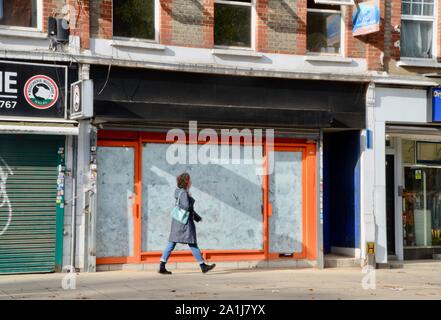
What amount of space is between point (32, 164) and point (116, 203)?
173cm

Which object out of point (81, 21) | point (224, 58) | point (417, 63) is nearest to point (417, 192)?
point (417, 63)

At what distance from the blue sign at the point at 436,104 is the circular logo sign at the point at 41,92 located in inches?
313

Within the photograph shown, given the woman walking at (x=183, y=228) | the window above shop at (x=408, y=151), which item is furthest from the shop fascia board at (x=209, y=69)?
the woman walking at (x=183, y=228)

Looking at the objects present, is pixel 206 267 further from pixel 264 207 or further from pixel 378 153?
pixel 378 153

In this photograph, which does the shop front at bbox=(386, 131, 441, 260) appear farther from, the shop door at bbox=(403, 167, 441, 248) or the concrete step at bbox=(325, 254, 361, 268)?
the concrete step at bbox=(325, 254, 361, 268)

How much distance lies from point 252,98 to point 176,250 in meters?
3.33

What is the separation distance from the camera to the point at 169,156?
648 inches

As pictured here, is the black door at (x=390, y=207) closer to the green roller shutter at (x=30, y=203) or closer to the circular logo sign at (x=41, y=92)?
the green roller shutter at (x=30, y=203)

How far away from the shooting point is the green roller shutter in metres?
15.1

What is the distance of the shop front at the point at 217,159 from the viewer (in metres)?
16.0

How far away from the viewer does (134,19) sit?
1636 centimetres

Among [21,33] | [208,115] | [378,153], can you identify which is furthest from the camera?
[378,153]
